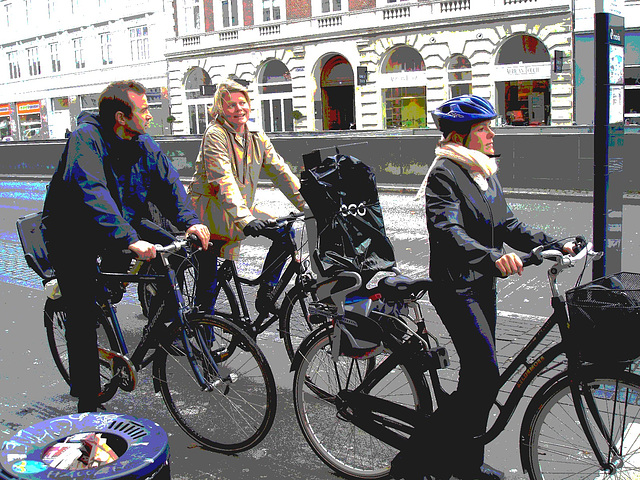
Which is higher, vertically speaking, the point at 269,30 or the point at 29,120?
the point at 269,30

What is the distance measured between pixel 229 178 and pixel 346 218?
4.81 feet

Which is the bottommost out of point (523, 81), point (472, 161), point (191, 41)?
point (472, 161)

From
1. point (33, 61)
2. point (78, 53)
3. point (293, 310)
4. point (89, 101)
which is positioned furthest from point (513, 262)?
point (33, 61)

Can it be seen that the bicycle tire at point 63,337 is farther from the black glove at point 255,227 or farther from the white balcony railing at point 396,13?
the white balcony railing at point 396,13

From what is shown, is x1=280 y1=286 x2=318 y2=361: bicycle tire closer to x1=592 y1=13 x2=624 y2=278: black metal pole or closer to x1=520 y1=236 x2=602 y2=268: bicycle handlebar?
x1=592 y1=13 x2=624 y2=278: black metal pole

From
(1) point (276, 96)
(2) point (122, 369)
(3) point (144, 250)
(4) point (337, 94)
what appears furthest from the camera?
(1) point (276, 96)

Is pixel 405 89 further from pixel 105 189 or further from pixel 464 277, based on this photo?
pixel 464 277

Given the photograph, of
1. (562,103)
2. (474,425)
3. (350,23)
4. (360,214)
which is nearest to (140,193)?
(360,214)

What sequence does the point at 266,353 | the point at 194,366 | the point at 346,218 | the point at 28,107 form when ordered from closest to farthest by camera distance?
1. the point at 346,218
2. the point at 194,366
3. the point at 266,353
4. the point at 28,107

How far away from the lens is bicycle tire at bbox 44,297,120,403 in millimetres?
4449

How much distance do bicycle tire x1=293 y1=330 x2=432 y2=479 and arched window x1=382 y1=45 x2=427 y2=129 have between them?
2787 centimetres

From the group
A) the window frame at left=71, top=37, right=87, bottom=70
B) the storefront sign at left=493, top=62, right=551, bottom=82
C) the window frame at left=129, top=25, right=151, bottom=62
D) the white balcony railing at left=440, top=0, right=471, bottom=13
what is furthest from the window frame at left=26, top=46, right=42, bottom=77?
the storefront sign at left=493, top=62, right=551, bottom=82

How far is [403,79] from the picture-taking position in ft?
103

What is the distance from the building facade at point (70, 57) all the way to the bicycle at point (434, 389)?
3931cm
